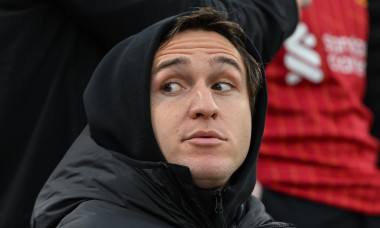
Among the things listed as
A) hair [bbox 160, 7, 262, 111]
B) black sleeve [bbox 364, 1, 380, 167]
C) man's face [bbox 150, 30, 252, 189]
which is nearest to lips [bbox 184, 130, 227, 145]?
man's face [bbox 150, 30, 252, 189]

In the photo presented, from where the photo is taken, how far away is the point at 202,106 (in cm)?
210

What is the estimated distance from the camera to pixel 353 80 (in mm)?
3801

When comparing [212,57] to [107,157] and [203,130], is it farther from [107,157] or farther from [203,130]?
[107,157]

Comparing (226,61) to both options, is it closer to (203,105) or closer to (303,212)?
(203,105)

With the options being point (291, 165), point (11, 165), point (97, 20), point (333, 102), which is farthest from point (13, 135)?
point (333, 102)

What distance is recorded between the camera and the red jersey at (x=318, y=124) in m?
3.48

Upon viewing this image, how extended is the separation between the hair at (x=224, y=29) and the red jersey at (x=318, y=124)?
116 centimetres

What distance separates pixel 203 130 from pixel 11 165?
2.23ft

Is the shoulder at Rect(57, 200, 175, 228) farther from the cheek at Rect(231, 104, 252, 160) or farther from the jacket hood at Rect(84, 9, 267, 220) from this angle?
the cheek at Rect(231, 104, 252, 160)

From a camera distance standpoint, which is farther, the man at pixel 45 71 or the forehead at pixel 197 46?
the man at pixel 45 71

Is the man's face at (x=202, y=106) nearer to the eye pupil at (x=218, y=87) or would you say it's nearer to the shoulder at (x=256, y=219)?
the eye pupil at (x=218, y=87)

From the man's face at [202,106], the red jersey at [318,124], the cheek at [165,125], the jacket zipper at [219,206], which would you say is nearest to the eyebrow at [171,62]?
the man's face at [202,106]

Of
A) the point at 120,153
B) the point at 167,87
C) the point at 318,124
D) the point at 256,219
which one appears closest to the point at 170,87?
the point at 167,87

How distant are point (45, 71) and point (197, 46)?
0.54m
